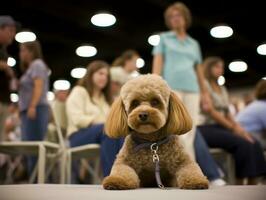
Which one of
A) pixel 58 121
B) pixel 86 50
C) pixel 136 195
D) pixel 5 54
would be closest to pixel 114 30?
pixel 86 50

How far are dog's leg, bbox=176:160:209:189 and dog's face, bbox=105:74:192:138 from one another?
0.10 meters

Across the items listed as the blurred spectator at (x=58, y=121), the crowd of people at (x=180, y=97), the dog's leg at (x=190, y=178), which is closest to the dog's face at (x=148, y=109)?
A: the dog's leg at (x=190, y=178)

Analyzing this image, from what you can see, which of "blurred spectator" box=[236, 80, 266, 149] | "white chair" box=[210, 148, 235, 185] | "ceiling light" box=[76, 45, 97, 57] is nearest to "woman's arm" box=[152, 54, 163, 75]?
"white chair" box=[210, 148, 235, 185]

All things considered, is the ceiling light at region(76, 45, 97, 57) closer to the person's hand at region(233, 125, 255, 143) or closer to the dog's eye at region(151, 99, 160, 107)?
the person's hand at region(233, 125, 255, 143)

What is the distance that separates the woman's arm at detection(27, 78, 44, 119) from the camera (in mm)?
2697

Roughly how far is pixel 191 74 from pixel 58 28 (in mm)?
3185

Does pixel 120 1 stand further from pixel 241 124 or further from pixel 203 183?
pixel 203 183

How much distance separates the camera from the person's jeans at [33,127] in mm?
2650

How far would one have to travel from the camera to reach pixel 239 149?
271 cm

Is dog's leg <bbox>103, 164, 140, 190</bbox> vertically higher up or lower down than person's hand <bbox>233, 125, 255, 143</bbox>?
lower down

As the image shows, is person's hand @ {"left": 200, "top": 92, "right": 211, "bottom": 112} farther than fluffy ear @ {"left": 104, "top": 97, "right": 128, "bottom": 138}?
Yes

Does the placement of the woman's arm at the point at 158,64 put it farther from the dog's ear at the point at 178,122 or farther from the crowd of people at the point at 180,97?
the dog's ear at the point at 178,122

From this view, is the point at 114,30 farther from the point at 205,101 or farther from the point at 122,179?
the point at 122,179

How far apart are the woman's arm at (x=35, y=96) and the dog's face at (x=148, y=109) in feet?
5.03
